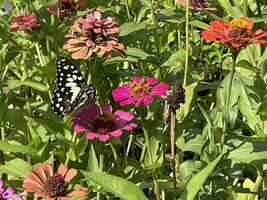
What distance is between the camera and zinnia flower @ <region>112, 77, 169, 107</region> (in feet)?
3.85

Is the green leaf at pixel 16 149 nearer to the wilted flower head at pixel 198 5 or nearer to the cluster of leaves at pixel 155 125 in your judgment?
the cluster of leaves at pixel 155 125

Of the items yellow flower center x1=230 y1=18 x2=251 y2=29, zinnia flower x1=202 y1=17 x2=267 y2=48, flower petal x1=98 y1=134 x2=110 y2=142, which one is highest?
yellow flower center x1=230 y1=18 x2=251 y2=29

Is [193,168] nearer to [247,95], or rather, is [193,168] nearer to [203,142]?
[203,142]

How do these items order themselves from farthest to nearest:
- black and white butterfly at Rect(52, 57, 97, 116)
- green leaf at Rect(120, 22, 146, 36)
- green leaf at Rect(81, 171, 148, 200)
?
green leaf at Rect(120, 22, 146, 36)
black and white butterfly at Rect(52, 57, 97, 116)
green leaf at Rect(81, 171, 148, 200)

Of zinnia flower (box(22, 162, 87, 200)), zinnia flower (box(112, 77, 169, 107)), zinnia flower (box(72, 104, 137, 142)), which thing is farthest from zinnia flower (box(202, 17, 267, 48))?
zinnia flower (box(22, 162, 87, 200))

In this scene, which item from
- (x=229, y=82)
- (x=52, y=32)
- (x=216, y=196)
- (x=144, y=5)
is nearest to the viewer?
(x=229, y=82)

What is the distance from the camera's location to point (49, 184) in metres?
1.06

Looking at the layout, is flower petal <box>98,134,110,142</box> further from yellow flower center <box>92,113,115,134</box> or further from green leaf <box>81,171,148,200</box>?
green leaf <box>81,171,148,200</box>

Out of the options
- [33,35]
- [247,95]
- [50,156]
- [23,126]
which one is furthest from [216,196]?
[33,35]

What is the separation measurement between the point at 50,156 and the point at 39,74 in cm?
45

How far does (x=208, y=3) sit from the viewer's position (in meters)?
1.68

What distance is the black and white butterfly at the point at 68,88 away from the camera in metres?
1.28

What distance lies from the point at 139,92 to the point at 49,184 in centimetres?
27

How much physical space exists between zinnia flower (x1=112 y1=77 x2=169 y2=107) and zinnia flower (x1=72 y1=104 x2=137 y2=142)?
45 millimetres
